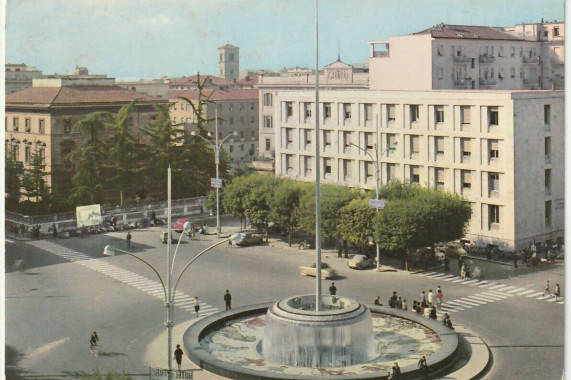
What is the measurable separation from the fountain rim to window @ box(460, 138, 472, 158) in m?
Answer: 19.5

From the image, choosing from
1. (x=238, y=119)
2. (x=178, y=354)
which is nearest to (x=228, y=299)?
(x=178, y=354)

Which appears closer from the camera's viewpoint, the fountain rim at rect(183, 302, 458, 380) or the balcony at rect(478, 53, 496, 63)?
the fountain rim at rect(183, 302, 458, 380)

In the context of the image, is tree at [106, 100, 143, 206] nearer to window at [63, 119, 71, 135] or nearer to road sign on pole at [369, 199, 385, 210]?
window at [63, 119, 71, 135]

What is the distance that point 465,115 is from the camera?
5431 cm

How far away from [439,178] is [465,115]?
4692mm

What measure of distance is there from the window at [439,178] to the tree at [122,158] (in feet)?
71.8

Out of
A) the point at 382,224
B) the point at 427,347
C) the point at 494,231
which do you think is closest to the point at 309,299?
the point at 427,347

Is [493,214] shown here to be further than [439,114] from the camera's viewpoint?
No

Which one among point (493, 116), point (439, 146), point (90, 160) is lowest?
point (90, 160)

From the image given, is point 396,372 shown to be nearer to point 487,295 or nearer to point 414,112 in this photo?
point 487,295

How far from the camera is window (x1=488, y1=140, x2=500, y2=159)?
5235 cm

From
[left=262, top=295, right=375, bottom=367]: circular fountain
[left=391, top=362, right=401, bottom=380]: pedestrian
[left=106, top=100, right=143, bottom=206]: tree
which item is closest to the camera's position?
[left=391, top=362, right=401, bottom=380]: pedestrian

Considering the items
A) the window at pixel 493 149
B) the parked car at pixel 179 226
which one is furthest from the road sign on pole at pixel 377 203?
the parked car at pixel 179 226

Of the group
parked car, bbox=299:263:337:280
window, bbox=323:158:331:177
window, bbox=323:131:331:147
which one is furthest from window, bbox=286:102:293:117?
parked car, bbox=299:263:337:280
